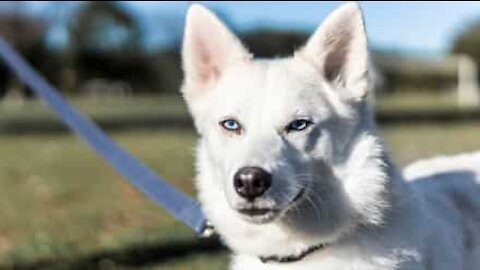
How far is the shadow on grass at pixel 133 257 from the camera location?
681 cm

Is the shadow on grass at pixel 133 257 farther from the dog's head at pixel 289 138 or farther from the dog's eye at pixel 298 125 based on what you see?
the dog's eye at pixel 298 125

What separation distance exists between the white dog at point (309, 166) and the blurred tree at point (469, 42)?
46398 mm

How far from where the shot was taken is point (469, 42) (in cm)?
5009

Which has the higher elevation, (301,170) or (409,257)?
(301,170)

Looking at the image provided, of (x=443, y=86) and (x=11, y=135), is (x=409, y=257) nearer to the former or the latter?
(x=11, y=135)

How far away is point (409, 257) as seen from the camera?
353 cm

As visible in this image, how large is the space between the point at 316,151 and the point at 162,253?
156 inches

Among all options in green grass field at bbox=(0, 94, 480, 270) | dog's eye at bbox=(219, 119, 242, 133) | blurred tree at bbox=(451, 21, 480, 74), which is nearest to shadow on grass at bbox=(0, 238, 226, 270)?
green grass field at bbox=(0, 94, 480, 270)

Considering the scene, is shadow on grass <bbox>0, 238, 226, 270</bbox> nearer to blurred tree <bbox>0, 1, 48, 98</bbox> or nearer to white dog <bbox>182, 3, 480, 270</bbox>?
white dog <bbox>182, 3, 480, 270</bbox>

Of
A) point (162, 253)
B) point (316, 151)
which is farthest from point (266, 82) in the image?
point (162, 253)

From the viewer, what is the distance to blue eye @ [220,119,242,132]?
3506mm

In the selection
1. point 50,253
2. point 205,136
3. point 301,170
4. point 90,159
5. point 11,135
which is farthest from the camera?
point 11,135

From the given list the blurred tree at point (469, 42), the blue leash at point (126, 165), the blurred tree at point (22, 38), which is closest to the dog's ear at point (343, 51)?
the blue leash at point (126, 165)

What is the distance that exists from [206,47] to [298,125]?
0.64 m
